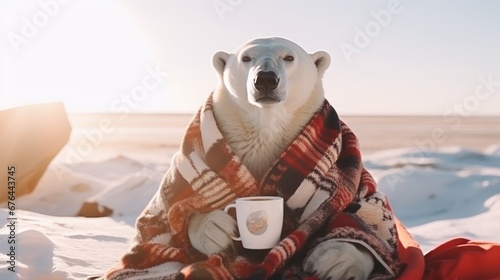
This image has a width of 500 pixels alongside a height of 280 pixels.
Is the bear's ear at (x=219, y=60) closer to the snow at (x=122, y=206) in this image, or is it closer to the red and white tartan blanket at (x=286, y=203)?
the red and white tartan blanket at (x=286, y=203)

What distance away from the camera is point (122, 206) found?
4984 millimetres

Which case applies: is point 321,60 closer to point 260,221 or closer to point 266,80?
point 266,80

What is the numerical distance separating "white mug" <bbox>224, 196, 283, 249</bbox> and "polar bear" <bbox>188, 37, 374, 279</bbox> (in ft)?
0.44

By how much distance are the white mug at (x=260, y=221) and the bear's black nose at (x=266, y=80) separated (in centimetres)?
38

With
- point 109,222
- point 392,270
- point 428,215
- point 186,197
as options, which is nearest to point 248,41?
point 186,197

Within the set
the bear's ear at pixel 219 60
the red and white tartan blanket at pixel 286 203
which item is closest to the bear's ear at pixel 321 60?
the red and white tartan blanket at pixel 286 203

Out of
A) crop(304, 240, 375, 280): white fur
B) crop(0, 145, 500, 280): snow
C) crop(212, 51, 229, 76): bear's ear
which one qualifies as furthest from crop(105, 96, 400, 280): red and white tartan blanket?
crop(0, 145, 500, 280): snow

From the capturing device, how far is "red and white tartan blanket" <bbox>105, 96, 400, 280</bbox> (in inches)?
77.8

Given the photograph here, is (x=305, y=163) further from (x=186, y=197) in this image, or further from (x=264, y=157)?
(x=186, y=197)

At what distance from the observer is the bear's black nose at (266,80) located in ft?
6.57

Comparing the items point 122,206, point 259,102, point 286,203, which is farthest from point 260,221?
point 122,206

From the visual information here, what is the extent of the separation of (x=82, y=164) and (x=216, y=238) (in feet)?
14.9

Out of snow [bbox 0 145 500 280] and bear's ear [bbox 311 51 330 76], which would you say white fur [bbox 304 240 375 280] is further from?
snow [bbox 0 145 500 280]

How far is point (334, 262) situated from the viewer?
1.88m
